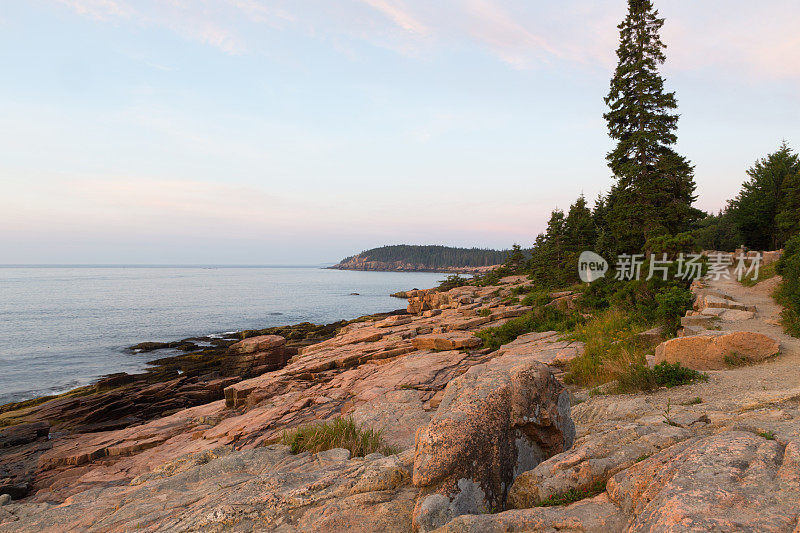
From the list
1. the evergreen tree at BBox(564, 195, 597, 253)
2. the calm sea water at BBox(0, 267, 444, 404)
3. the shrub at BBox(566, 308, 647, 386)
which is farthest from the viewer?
the evergreen tree at BBox(564, 195, 597, 253)

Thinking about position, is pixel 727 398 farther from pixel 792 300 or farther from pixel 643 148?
pixel 643 148

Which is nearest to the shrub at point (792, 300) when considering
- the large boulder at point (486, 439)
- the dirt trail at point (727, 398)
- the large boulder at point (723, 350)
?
the dirt trail at point (727, 398)

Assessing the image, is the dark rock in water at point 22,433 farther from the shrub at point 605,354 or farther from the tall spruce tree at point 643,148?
the tall spruce tree at point 643,148

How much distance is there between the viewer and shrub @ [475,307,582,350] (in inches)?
639

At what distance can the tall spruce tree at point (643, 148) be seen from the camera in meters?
24.9

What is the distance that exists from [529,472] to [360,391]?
30.0ft

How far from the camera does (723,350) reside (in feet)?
30.1

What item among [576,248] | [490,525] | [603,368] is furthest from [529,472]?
[576,248]

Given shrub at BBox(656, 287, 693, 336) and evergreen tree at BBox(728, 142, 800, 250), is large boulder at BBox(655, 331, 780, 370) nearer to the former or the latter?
shrub at BBox(656, 287, 693, 336)

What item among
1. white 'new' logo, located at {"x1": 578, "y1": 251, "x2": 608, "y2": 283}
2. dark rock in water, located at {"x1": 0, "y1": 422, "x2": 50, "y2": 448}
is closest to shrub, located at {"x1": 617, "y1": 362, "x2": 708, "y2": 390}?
white 'new' logo, located at {"x1": 578, "y1": 251, "x2": 608, "y2": 283}

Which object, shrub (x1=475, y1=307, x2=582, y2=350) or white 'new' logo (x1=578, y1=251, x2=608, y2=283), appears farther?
white 'new' logo (x1=578, y1=251, x2=608, y2=283)

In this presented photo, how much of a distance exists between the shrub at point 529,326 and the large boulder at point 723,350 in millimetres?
6022

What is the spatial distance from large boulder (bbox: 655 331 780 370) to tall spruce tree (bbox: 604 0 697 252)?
16951mm

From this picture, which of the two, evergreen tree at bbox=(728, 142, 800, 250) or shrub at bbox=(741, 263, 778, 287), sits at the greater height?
evergreen tree at bbox=(728, 142, 800, 250)
